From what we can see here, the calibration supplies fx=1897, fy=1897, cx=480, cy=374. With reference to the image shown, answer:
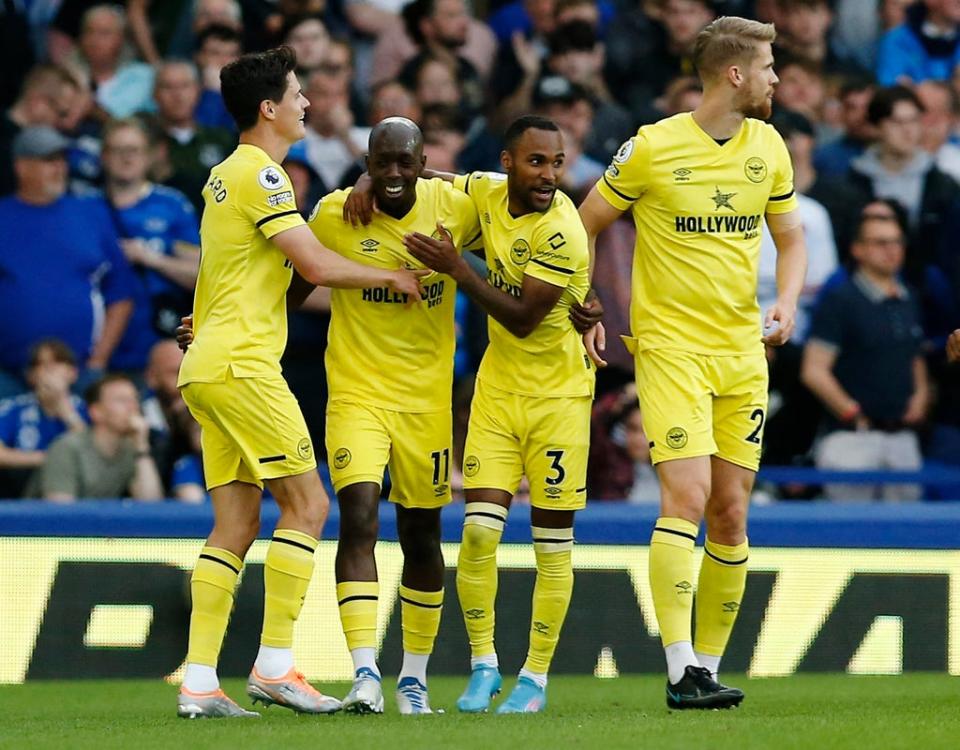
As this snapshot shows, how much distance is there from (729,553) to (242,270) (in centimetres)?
220

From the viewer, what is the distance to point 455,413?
1098 centimetres

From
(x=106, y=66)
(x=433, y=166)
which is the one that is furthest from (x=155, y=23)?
(x=433, y=166)

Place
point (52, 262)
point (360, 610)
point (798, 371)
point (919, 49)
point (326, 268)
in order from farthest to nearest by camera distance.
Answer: point (919, 49) < point (798, 371) < point (52, 262) < point (360, 610) < point (326, 268)

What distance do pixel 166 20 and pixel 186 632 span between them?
504 cm

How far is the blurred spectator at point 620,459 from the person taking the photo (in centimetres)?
1077

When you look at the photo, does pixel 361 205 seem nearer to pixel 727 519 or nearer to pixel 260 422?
pixel 260 422

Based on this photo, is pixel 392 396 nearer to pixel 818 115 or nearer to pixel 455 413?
pixel 455 413

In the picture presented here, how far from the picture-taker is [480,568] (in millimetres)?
7445

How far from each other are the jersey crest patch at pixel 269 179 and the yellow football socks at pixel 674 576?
194cm

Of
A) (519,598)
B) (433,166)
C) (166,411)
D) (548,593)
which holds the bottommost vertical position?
(519,598)

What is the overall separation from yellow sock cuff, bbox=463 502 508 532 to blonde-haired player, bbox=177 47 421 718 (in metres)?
0.60

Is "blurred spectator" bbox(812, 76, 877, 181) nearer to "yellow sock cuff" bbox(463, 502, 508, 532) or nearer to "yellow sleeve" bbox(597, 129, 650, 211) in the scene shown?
"yellow sleeve" bbox(597, 129, 650, 211)

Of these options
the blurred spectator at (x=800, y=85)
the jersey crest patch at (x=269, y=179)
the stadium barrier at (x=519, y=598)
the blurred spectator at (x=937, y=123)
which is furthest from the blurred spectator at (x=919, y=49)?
the jersey crest patch at (x=269, y=179)

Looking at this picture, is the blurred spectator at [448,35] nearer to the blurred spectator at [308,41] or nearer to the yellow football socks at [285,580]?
the blurred spectator at [308,41]
